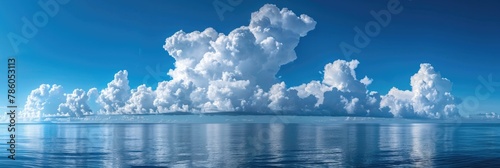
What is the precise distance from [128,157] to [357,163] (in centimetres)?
4380

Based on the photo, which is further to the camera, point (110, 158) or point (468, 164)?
point (110, 158)

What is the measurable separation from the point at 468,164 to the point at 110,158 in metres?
65.7

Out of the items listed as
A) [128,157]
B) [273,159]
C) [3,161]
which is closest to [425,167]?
[273,159]

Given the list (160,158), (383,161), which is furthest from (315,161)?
(160,158)

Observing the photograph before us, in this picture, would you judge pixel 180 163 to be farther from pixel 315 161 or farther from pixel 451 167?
pixel 451 167

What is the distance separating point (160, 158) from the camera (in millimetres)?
80000

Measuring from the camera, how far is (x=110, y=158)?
3182 inches

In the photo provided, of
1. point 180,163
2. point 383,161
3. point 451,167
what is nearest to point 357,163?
point 383,161

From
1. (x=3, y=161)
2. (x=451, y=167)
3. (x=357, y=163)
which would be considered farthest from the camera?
(x=3, y=161)

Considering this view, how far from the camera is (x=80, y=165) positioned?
70.9m

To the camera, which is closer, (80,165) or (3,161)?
(80,165)

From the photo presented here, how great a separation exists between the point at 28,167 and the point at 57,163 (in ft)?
17.9

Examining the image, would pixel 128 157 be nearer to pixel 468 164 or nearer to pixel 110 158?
pixel 110 158

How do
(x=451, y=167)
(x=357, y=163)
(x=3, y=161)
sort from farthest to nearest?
(x=3, y=161), (x=357, y=163), (x=451, y=167)
